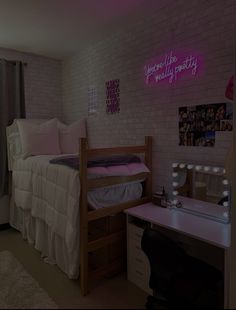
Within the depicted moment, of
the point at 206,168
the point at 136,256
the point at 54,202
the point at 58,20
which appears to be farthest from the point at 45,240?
the point at 58,20

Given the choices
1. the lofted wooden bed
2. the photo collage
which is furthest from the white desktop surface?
the photo collage

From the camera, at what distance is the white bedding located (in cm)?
205

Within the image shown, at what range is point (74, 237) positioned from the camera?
2.03 metres

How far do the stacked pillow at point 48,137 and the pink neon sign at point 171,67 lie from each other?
1.29m

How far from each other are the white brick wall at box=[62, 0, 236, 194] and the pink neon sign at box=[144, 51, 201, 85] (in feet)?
0.22

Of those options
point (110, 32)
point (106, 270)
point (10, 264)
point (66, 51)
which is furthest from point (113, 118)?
point (10, 264)

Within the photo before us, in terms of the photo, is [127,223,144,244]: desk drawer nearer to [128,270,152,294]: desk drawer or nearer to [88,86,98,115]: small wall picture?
[128,270,152,294]: desk drawer

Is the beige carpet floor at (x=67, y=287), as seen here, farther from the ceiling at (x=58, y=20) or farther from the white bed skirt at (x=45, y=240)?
the ceiling at (x=58, y=20)

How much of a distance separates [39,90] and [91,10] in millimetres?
1687

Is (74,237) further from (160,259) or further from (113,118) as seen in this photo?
(113,118)

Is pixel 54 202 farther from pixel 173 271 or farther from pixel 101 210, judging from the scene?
pixel 173 271

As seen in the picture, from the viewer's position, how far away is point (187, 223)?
1.85 m

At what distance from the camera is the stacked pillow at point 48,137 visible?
303 centimetres

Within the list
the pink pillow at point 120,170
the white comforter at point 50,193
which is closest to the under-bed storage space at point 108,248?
the white comforter at point 50,193
